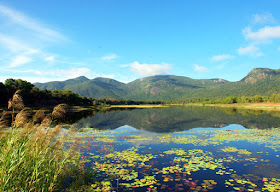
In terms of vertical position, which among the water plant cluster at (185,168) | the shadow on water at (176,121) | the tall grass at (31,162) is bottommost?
the shadow on water at (176,121)

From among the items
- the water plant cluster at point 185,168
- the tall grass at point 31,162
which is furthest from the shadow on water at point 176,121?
the tall grass at point 31,162

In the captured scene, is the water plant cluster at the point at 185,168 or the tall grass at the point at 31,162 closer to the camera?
the tall grass at the point at 31,162

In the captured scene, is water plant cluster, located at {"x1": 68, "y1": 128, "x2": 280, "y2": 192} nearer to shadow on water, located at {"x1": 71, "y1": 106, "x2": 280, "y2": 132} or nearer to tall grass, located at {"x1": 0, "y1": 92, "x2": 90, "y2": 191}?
tall grass, located at {"x1": 0, "y1": 92, "x2": 90, "y2": 191}

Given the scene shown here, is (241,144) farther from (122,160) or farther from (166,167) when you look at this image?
(122,160)

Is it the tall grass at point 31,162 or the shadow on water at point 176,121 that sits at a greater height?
the tall grass at point 31,162

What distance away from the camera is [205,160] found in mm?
14664

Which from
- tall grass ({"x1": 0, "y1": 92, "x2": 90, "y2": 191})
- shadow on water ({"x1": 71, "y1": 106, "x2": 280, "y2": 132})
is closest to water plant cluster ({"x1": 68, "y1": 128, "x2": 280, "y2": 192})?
tall grass ({"x1": 0, "y1": 92, "x2": 90, "y2": 191})

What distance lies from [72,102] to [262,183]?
130226 millimetres

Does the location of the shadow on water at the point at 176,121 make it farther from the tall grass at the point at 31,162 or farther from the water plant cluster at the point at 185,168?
the tall grass at the point at 31,162

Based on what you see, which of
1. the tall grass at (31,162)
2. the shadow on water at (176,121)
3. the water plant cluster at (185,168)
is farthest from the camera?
the shadow on water at (176,121)

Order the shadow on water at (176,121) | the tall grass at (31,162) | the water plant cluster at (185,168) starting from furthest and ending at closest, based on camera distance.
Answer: the shadow on water at (176,121), the water plant cluster at (185,168), the tall grass at (31,162)

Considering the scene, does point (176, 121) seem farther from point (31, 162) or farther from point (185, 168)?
point (31, 162)

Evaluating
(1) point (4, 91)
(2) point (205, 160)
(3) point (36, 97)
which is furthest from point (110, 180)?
(3) point (36, 97)

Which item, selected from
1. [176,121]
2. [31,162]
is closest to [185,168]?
[31,162]
